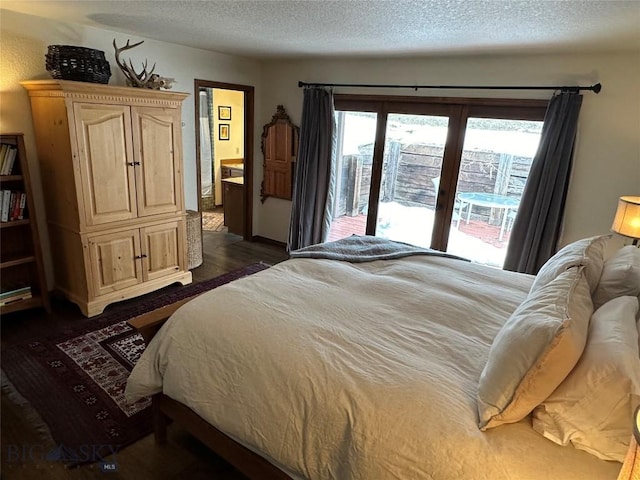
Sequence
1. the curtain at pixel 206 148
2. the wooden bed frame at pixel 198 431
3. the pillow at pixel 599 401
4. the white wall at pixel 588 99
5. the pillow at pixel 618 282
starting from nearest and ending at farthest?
the pillow at pixel 599 401
the wooden bed frame at pixel 198 431
the pillow at pixel 618 282
the white wall at pixel 588 99
the curtain at pixel 206 148

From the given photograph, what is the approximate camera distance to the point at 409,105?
3.92 metres

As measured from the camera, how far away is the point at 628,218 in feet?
8.68

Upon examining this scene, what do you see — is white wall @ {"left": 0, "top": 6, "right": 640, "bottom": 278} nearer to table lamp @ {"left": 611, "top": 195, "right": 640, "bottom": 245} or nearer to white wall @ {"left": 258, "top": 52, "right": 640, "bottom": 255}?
white wall @ {"left": 258, "top": 52, "right": 640, "bottom": 255}

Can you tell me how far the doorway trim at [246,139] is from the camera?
427 centimetres

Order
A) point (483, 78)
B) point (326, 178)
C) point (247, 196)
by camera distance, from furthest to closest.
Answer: point (247, 196)
point (326, 178)
point (483, 78)

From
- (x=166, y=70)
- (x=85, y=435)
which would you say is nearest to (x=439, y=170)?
(x=166, y=70)

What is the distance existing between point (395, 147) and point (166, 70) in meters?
2.48

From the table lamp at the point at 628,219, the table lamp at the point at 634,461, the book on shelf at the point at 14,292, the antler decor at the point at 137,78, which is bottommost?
the book on shelf at the point at 14,292

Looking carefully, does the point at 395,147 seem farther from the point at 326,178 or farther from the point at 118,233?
the point at 118,233

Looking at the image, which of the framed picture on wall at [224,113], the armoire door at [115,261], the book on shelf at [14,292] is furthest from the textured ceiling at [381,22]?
the framed picture on wall at [224,113]

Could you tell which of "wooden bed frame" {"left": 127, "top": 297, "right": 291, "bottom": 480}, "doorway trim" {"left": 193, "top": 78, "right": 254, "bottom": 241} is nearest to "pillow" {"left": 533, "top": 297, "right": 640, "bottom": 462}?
"wooden bed frame" {"left": 127, "top": 297, "right": 291, "bottom": 480}

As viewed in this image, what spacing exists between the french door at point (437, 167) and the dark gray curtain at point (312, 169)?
0.66 ft

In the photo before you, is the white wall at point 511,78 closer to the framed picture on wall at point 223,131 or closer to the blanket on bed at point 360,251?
the blanket on bed at point 360,251

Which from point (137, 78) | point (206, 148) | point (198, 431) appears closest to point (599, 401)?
point (198, 431)
